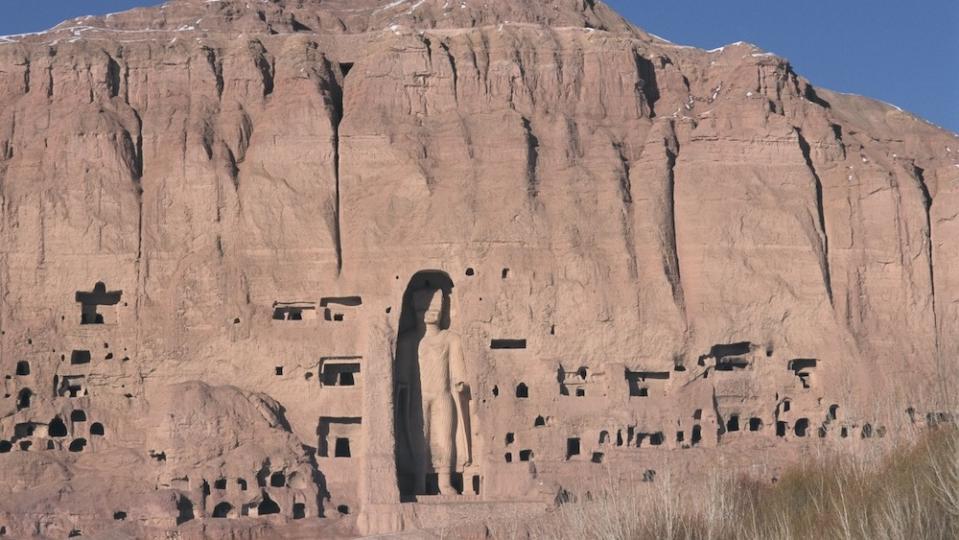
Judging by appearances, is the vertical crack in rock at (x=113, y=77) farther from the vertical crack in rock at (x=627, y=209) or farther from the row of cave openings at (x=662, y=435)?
the row of cave openings at (x=662, y=435)

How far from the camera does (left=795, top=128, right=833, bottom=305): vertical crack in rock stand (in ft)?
150

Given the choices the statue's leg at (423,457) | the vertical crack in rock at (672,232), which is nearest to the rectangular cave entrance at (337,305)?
the statue's leg at (423,457)

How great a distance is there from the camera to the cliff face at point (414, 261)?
139 feet

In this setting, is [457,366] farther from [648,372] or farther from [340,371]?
[648,372]

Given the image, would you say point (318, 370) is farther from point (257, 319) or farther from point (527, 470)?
point (527, 470)

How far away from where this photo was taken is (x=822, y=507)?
89.6ft

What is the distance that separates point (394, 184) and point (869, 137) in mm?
14146

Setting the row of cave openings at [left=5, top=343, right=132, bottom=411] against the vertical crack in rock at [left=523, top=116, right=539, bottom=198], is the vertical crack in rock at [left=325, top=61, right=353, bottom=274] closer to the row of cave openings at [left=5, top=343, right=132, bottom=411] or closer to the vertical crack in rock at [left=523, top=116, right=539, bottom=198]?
the vertical crack in rock at [left=523, top=116, right=539, bottom=198]

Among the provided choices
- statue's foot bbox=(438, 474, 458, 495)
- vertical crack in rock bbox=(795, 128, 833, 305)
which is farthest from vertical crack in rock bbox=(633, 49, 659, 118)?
statue's foot bbox=(438, 474, 458, 495)

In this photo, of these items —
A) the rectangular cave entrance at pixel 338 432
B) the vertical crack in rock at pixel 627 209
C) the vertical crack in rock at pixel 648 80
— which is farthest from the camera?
the vertical crack in rock at pixel 648 80

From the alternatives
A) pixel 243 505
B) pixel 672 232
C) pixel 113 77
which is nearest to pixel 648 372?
A: pixel 672 232

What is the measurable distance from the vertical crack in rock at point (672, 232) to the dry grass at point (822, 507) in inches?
490

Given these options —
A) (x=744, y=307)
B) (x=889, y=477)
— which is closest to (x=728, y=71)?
(x=744, y=307)

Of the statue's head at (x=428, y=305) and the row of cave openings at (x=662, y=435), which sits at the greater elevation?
the statue's head at (x=428, y=305)
